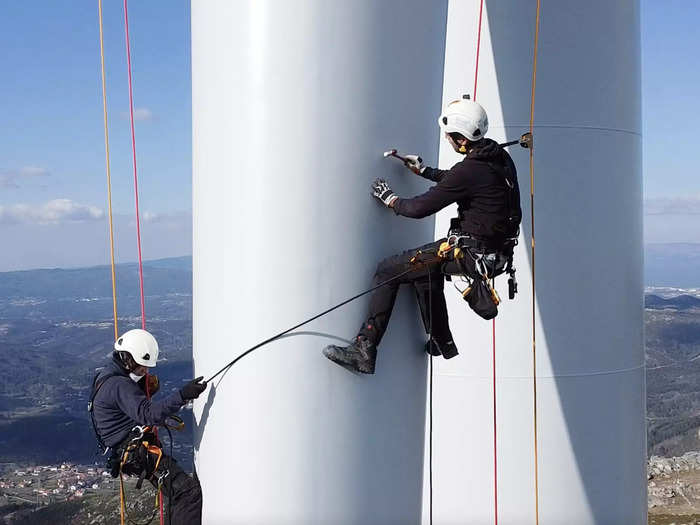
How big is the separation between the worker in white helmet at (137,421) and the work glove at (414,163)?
98.1 inches

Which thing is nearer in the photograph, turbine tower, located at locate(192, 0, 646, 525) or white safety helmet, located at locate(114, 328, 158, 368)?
turbine tower, located at locate(192, 0, 646, 525)

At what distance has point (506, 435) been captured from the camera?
10203mm

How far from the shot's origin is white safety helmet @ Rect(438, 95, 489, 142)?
643 cm

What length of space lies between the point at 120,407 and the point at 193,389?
1255 millimetres

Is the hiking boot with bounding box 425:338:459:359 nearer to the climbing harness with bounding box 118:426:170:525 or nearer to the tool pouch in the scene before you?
the tool pouch

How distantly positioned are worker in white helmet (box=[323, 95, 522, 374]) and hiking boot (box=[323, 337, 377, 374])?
0.23 feet

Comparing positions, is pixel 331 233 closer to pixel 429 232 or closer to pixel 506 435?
pixel 429 232

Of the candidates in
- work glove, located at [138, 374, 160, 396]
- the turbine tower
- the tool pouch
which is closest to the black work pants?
the turbine tower

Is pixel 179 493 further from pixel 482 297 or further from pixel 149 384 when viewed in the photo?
pixel 482 297

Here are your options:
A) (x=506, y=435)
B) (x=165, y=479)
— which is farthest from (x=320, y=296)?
(x=506, y=435)

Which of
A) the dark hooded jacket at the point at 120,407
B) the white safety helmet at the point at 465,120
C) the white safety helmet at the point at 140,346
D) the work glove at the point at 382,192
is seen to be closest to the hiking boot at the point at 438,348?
the work glove at the point at 382,192

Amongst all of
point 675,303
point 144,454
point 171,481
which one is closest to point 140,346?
point 144,454

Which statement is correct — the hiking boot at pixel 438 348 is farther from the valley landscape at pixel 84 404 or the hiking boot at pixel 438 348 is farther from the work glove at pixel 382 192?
the valley landscape at pixel 84 404

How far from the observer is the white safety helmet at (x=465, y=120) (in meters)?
6.43
